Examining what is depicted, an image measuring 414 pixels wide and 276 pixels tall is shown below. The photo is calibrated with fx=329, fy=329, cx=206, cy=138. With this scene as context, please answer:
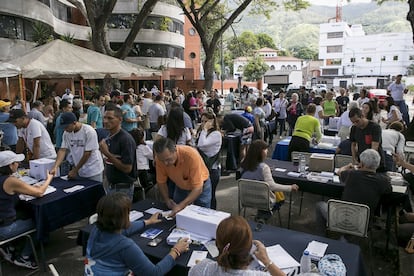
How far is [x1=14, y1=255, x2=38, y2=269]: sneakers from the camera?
12.7 feet

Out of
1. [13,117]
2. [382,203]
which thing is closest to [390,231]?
[382,203]

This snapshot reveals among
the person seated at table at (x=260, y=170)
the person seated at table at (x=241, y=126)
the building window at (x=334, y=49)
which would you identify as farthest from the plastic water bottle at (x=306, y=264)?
the building window at (x=334, y=49)

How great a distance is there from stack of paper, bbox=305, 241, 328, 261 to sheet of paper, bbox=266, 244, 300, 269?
0.54ft

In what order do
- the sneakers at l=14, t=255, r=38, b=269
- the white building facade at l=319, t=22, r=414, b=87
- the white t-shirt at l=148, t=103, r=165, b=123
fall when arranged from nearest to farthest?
1. the sneakers at l=14, t=255, r=38, b=269
2. the white t-shirt at l=148, t=103, r=165, b=123
3. the white building facade at l=319, t=22, r=414, b=87

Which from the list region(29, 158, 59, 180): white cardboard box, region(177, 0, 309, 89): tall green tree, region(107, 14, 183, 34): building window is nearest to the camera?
region(29, 158, 59, 180): white cardboard box

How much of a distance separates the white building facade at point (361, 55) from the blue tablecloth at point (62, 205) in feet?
205

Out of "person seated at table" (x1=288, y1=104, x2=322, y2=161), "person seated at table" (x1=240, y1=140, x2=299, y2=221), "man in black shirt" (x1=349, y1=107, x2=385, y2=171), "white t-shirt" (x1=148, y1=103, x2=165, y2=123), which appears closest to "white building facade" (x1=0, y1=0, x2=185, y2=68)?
"white t-shirt" (x1=148, y1=103, x2=165, y2=123)

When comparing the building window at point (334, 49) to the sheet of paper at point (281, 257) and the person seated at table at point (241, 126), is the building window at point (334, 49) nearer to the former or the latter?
the person seated at table at point (241, 126)

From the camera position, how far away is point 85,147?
14.0 feet

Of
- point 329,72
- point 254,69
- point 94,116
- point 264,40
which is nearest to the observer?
point 94,116

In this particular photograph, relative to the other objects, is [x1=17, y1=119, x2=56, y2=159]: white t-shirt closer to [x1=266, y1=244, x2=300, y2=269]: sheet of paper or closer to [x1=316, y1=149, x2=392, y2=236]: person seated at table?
[x1=266, y1=244, x2=300, y2=269]: sheet of paper

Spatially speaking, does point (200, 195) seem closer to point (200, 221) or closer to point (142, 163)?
point (200, 221)

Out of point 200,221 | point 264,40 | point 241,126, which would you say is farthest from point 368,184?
point 264,40

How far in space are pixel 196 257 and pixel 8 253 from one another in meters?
2.77
